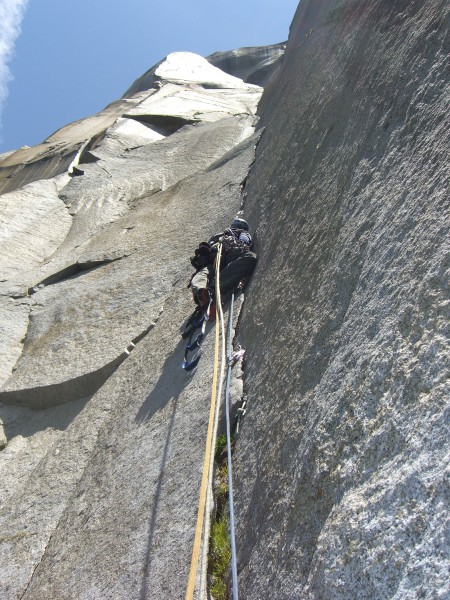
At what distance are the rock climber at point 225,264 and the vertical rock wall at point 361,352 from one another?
0.25 m

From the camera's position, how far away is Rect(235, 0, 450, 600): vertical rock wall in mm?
2545

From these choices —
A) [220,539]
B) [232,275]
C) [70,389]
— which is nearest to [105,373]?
[70,389]

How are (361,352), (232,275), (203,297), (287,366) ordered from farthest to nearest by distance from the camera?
(232,275) < (203,297) < (287,366) < (361,352)

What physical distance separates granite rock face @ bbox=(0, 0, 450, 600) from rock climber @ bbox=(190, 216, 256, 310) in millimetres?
249

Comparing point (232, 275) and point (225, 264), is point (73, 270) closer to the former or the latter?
point (225, 264)

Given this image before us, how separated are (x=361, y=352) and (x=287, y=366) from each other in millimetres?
857

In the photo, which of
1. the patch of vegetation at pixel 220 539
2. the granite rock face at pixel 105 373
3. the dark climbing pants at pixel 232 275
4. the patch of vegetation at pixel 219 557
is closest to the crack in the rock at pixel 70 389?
the granite rock face at pixel 105 373

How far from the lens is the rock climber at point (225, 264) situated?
6.37m

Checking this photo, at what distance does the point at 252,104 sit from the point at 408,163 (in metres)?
17.3

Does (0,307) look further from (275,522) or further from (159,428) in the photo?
(275,522)

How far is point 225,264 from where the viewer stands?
662 cm

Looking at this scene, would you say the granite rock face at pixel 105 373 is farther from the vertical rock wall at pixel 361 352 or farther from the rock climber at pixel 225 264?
the vertical rock wall at pixel 361 352

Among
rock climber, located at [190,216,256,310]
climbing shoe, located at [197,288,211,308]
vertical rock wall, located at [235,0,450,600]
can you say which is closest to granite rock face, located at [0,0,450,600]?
vertical rock wall, located at [235,0,450,600]

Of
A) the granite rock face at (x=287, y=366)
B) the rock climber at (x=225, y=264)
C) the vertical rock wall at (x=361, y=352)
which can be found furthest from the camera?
the rock climber at (x=225, y=264)
